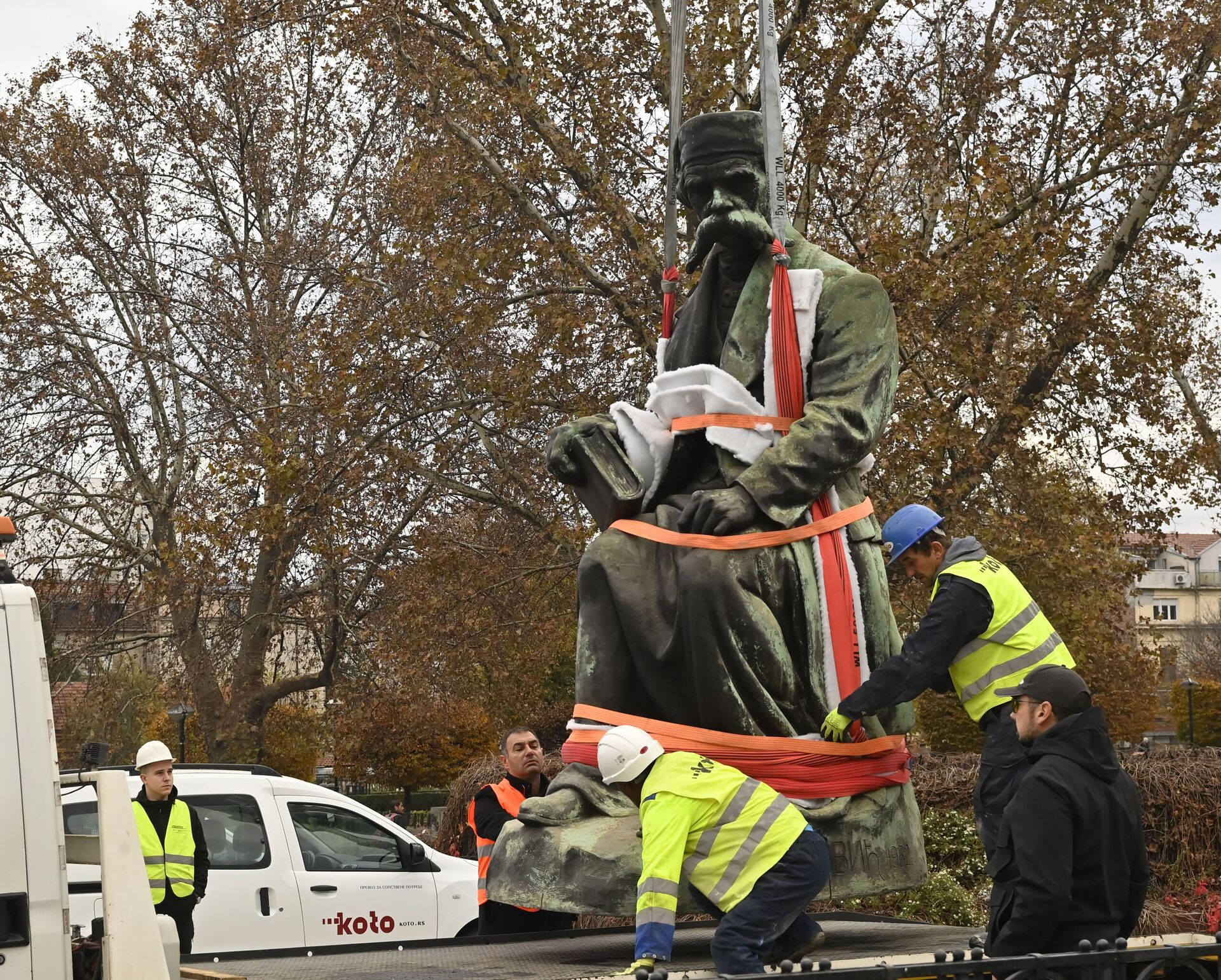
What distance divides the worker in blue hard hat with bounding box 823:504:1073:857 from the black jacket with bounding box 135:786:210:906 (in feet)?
13.8

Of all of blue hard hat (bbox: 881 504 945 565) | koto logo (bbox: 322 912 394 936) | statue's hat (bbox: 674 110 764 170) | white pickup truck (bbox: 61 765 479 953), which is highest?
statue's hat (bbox: 674 110 764 170)

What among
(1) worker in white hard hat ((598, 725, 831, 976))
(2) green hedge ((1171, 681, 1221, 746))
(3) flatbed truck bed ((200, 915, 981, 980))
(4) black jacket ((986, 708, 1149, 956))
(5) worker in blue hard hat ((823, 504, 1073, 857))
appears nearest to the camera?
(4) black jacket ((986, 708, 1149, 956))

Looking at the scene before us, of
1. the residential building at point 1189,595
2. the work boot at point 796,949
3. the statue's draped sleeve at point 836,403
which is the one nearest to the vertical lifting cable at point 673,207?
the statue's draped sleeve at point 836,403

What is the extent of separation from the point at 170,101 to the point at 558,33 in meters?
11.5

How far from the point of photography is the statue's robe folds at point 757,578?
5.65 metres

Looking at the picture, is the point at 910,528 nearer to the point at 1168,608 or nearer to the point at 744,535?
the point at 744,535

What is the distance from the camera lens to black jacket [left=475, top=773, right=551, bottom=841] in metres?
7.53

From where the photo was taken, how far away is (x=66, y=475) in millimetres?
26562

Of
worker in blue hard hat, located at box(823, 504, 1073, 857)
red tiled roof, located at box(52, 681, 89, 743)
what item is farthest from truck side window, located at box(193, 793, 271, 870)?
red tiled roof, located at box(52, 681, 89, 743)

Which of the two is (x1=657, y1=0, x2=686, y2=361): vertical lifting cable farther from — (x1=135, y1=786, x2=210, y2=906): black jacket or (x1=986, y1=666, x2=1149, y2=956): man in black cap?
(x1=135, y1=786, x2=210, y2=906): black jacket

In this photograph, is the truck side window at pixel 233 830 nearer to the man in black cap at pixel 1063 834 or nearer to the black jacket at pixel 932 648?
the black jacket at pixel 932 648

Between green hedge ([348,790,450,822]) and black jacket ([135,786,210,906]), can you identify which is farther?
green hedge ([348,790,450,822])

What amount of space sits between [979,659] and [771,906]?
1184mm

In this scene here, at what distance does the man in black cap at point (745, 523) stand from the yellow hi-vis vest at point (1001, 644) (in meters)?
0.48
